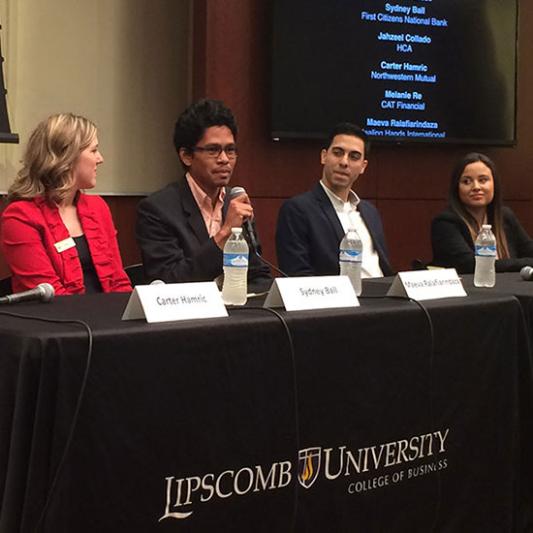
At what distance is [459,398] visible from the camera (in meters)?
2.33

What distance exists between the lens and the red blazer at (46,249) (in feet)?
8.69

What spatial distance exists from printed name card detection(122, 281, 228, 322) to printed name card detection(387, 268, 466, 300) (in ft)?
1.89

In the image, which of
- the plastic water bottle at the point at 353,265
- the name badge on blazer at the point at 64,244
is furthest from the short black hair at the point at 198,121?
the plastic water bottle at the point at 353,265

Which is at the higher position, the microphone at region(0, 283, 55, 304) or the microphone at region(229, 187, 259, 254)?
the microphone at region(229, 187, 259, 254)

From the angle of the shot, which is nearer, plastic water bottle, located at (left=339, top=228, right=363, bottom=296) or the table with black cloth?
the table with black cloth

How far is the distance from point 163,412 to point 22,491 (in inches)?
11.3

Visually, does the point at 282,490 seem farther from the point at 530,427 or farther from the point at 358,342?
the point at 530,427

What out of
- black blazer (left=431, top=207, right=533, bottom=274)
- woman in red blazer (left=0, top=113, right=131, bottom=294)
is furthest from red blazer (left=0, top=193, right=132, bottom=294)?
black blazer (left=431, top=207, right=533, bottom=274)

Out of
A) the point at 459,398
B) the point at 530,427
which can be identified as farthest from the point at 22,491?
the point at 530,427

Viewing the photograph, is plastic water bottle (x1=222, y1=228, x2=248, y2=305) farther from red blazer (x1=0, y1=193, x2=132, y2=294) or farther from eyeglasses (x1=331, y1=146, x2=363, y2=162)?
eyeglasses (x1=331, y1=146, x2=363, y2=162)

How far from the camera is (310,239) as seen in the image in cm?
365

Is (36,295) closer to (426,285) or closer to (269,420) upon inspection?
(269,420)

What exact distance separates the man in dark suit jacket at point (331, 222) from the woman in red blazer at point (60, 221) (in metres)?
0.90

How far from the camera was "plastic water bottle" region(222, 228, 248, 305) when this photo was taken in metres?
2.19
